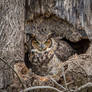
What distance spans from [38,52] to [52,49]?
170 millimetres

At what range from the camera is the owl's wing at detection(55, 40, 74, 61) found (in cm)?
253

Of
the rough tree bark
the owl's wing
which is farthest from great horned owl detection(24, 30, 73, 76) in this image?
the rough tree bark

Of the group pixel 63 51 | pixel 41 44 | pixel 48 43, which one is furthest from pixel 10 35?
pixel 63 51

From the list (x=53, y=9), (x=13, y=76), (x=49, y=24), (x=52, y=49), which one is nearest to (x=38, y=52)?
(x=52, y=49)

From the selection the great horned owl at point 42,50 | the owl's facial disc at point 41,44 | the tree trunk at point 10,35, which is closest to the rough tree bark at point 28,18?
the tree trunk at point 10,35

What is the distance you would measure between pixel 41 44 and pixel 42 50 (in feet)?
0.24

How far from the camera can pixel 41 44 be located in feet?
8.16

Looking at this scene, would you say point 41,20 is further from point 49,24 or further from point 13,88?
point 13,88

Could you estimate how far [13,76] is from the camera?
189 centimetres

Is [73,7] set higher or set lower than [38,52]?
higher

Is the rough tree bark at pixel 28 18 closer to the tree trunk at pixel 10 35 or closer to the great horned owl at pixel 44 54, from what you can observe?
the tree trunk at pixel 10 35

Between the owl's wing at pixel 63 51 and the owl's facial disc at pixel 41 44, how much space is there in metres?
0.13

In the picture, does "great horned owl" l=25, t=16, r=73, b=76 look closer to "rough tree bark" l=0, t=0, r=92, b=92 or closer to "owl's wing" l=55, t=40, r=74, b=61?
"owl's wing" l=55, t=40, r=74, b=61

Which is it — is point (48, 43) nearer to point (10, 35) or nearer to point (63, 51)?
point (63, 51)
